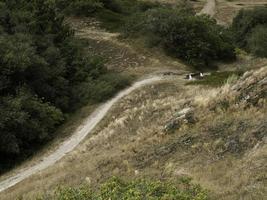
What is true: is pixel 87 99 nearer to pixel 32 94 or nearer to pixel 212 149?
pixel 32 94

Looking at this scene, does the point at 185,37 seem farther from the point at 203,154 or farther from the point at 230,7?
the point at 230,7

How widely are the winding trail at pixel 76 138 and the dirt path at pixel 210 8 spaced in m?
55.5

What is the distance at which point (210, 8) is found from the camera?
331 feet

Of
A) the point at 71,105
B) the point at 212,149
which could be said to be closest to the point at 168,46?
the point at 71,105

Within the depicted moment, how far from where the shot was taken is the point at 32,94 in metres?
38.5

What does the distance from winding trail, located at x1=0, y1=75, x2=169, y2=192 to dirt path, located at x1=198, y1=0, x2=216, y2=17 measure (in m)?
55.5

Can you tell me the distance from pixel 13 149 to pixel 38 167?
4235 mm

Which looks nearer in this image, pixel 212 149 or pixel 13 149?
pixel 212 149

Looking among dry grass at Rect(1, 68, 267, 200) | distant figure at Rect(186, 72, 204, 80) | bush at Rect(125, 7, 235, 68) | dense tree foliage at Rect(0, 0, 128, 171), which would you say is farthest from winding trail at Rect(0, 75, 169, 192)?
bush at Rect(125, 7, 235, 68)

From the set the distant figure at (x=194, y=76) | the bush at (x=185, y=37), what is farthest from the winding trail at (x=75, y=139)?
the bush at (x=185, y=37)

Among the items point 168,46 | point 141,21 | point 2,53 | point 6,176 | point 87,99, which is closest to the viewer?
point 6,176

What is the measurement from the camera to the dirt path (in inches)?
3818

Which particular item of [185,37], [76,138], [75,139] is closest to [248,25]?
[185,37]

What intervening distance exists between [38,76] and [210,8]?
218 ft
